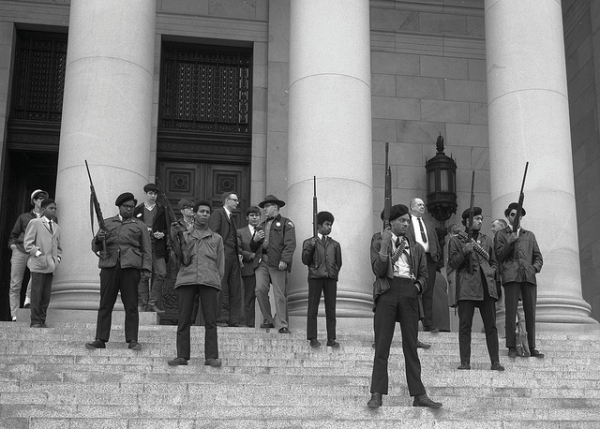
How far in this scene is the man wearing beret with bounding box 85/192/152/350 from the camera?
44.6 ft

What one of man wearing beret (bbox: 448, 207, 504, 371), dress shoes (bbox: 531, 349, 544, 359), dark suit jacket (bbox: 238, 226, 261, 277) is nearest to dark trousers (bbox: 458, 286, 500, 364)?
man wearing beret (bbox: 448, 207, 504, 371)

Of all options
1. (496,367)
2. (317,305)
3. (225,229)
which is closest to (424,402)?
(496,367)

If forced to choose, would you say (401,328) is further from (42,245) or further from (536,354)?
(42,245)

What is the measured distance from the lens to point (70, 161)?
1706 centimetres

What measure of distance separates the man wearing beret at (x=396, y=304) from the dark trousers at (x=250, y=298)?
230 inches

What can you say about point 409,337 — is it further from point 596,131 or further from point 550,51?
point 596,131

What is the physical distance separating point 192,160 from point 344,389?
13.3 m

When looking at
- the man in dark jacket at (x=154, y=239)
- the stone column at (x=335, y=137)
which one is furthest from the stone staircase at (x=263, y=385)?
the stone column at (x=335, y=137)

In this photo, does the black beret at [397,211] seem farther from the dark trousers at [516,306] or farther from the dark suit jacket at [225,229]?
the dark suit jacket at [225,229]

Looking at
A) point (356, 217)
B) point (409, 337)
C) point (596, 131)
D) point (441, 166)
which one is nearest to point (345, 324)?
point (356, 217)

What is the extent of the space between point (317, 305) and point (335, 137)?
3902 mm

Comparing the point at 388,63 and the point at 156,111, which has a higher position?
the point at 388,63

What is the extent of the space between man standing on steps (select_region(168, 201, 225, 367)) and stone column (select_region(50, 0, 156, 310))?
11.4ft

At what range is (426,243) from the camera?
53.8 ft
